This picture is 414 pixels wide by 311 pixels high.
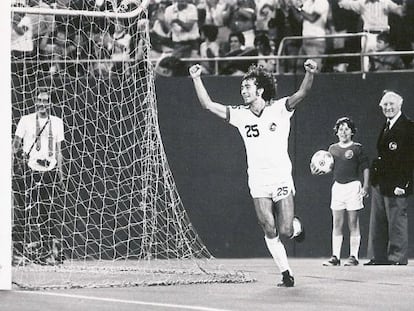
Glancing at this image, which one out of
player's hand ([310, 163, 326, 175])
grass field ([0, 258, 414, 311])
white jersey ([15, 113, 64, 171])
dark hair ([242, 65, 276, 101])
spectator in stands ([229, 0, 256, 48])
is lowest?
grass field ([0, 258, 414, 311])

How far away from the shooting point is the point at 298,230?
33.0 feet

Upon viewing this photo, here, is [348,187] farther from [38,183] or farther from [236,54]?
[38,183]

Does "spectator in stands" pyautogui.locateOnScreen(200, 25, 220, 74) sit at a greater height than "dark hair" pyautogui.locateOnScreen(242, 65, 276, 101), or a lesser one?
greater

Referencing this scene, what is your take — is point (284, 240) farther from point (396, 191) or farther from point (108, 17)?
point (108, 17)

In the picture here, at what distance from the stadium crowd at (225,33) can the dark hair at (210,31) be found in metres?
0.01

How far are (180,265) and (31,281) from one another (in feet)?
5.24

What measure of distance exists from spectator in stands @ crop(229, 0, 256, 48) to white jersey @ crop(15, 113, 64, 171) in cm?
208

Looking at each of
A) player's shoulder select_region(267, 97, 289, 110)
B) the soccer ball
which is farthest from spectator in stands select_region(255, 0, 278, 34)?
player's shoulder select_region(267, 97, 289, 110)

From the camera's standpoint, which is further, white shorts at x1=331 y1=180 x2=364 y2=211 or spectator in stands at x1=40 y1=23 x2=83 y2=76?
white shorts at x1=331 y1=180 x2=364 y2=211

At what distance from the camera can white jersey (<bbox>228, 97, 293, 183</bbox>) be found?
29.7ft

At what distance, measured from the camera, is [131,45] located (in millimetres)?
10125

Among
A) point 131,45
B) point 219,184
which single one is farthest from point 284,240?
point 131,45

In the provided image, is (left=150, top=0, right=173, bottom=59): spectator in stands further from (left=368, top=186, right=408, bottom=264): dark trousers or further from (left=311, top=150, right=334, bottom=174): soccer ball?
(left=368, top=186, right=408, bottom=264): dark trousers

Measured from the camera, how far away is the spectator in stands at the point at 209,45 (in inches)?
420
